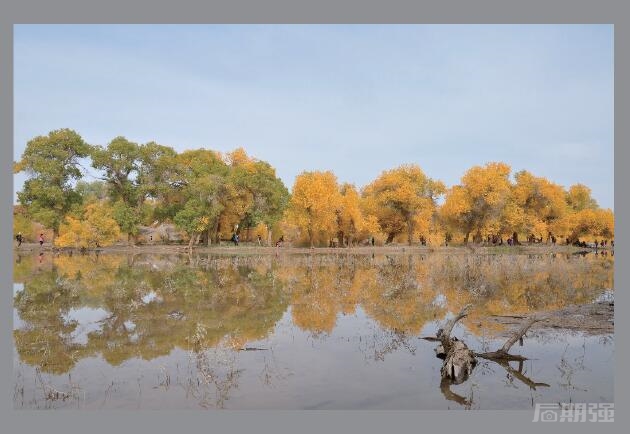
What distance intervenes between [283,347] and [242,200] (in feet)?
169

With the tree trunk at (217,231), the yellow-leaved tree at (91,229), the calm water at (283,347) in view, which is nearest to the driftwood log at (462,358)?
the calm water at (283,347)

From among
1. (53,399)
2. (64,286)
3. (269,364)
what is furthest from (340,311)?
→ (64,286)

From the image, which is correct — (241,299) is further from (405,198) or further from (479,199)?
(479,199)

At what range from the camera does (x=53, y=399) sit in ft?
32.8

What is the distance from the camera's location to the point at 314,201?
191 feet

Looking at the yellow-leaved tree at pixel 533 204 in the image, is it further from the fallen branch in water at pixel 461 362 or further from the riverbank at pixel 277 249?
the fallen branch in water at pixel 461 362

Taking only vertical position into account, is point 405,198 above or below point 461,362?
→ above

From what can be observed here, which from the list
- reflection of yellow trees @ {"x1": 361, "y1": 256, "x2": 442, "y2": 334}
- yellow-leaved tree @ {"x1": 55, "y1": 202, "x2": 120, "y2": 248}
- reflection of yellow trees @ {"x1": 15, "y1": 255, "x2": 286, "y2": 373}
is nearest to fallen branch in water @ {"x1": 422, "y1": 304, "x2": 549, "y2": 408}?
reflection of yellow trees @ {"x1": 361, "y1": 256, "x2": 442, "y2": 334}

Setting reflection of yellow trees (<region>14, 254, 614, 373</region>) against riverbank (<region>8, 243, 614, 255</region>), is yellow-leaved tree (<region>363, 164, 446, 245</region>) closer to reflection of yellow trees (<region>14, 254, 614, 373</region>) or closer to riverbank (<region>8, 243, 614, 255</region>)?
riverbank (<region>8, 243, 614, 255</region>)

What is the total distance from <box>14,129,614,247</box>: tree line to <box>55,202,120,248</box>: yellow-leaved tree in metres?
0.12

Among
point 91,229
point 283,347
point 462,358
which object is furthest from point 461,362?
point 91,229

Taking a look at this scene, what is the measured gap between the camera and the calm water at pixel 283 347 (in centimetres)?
1017

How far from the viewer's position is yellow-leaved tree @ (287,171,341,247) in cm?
5834

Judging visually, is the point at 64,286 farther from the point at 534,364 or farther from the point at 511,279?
the point at 511,279
